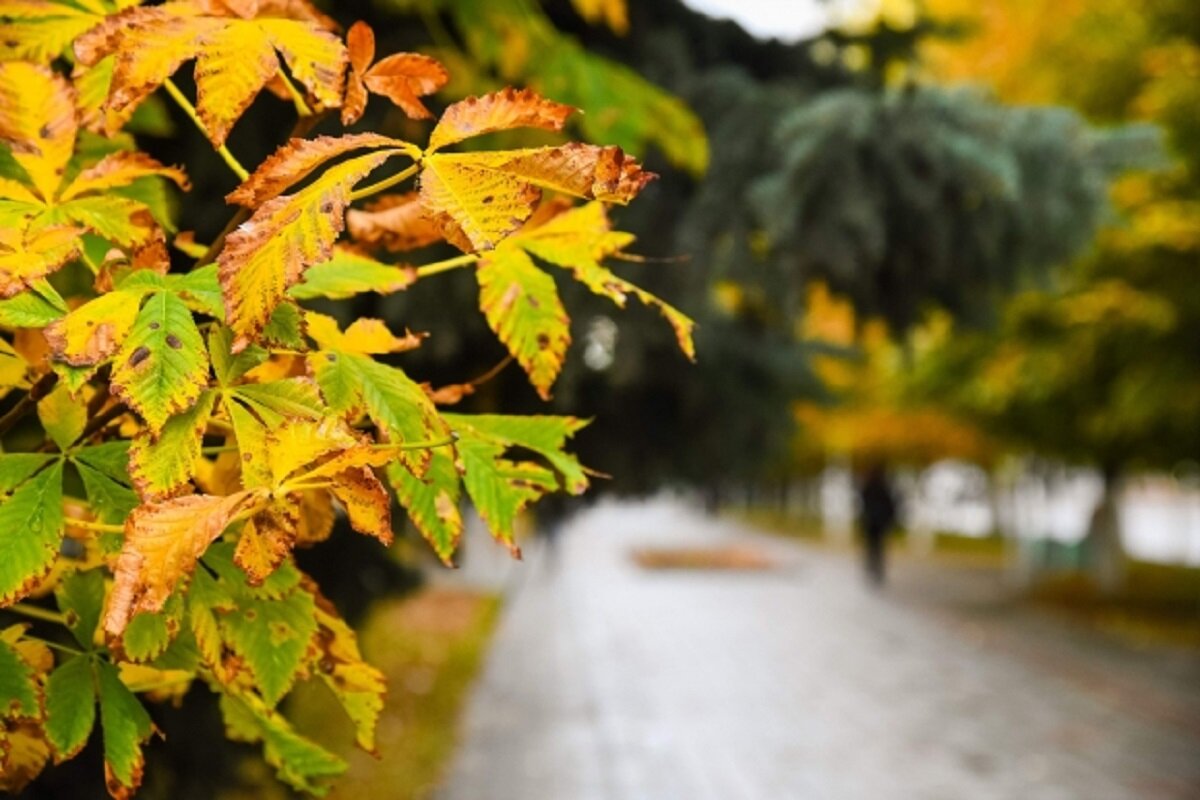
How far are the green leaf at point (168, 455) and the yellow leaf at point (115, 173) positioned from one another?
1.26 feet

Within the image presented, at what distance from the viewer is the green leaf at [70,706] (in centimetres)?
109

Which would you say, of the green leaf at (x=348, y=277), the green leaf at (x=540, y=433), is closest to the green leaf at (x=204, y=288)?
the green leaf at (x=348, y=277)

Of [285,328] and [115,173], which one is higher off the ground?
[115,173]

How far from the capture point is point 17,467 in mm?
987

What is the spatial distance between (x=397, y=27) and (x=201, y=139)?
90 cm

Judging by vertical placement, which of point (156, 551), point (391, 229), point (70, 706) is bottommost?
point (70, 706)

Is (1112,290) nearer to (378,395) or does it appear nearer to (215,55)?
(378,395)

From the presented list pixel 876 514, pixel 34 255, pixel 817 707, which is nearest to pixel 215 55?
pixel 34 255

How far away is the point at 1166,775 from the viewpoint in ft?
21.7

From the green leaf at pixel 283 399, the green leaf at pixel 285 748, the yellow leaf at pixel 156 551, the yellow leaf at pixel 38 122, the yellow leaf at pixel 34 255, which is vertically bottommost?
the green leaf at pixel 285 748

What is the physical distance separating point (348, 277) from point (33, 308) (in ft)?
1.14

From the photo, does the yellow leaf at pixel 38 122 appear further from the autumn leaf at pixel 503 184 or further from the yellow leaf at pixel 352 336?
the autumn leaf at pixel 503 184

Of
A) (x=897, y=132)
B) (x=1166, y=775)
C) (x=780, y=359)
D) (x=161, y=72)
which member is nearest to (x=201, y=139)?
(x=897, y=132)

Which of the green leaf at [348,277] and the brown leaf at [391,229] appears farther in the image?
the brown leaf at [391,229]
